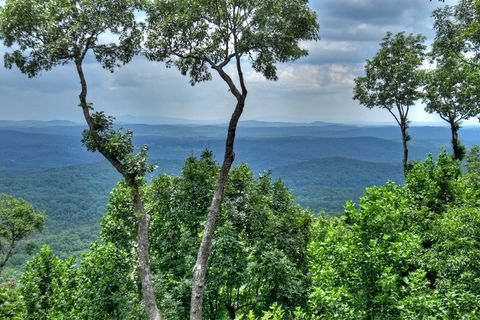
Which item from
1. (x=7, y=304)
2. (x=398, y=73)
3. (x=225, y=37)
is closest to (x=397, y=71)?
(x=398, y=73)

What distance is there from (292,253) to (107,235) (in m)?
11.2

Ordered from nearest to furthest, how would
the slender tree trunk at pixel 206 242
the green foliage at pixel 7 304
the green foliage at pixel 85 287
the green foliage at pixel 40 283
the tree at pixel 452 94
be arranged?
the green foliage at pixel 7 304
the slender tree trunk at pixel 206 242
the green foliage at pixel 85 287
the green foliage at pixel 40 283
the tree at pixel 452 94

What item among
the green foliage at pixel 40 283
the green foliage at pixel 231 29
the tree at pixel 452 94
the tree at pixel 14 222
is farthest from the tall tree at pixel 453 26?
the tree at pixel 14 222

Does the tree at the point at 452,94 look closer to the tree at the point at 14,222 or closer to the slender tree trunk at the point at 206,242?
the slender tree trunk at the point at 206,242

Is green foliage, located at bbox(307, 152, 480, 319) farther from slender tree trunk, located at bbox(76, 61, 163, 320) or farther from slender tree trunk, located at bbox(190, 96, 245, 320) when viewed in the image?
slender tree trunk, located at bbox(76, 61, 163, 320)

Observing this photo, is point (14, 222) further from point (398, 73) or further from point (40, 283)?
point (398, 73)

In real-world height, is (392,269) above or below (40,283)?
above

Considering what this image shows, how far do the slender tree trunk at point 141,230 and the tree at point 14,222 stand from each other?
109 ft

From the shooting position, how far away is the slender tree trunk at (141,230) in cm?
2095

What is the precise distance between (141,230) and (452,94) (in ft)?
104

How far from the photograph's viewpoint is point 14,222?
49.0 metres

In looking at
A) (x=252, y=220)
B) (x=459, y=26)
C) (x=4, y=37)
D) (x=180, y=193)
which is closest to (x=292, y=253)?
(x=252, y=220)

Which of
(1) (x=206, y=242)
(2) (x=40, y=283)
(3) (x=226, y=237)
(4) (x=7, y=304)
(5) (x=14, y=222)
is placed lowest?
(5) (x=14, y=222)

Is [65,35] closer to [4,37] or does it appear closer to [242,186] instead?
[4,37]
